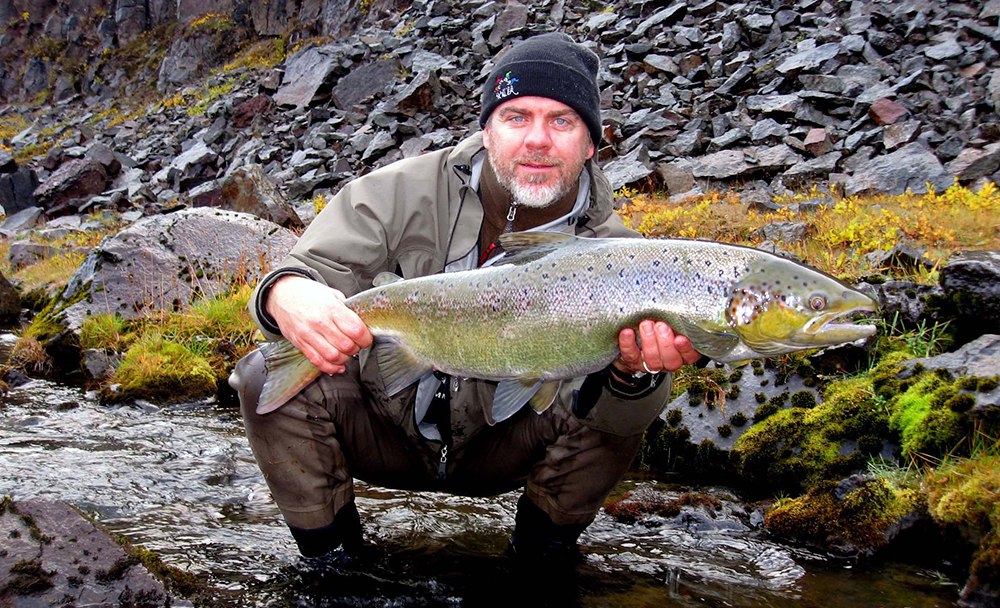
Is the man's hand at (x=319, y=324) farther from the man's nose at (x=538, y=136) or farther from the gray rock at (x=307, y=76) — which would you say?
the gray rock at (x=307, y=76)

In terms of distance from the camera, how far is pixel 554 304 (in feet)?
9.51

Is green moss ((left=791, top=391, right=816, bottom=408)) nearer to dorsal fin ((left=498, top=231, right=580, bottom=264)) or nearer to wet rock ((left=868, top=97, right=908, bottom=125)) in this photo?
dorsal fin ((left=498, top=231, right=580, bottom=264))

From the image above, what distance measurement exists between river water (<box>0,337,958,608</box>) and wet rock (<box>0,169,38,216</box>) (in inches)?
922

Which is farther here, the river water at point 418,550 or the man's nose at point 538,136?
the man's nose at point 538,136

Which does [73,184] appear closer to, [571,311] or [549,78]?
[549,78]

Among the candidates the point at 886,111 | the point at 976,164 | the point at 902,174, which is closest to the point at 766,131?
the point at 886,111

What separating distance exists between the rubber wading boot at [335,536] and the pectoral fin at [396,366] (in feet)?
2.70

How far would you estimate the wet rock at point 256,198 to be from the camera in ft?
45.4

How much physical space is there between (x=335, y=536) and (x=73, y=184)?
2590 cm

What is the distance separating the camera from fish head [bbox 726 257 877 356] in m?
2.58

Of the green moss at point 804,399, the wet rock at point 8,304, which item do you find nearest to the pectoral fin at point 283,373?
the green moss at point 804,399

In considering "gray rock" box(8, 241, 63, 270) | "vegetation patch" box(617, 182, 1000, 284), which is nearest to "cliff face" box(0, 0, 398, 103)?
"gray rock" box(8, 241, 63, 270)

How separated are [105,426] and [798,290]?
5772 millimetres

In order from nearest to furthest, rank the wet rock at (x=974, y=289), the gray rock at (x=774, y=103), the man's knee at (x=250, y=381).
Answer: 1. the man's knee at (x=250, y=381)
2. the wet rock at (x=974, y=289)
3. the gray rock at (x=774, y=103)
